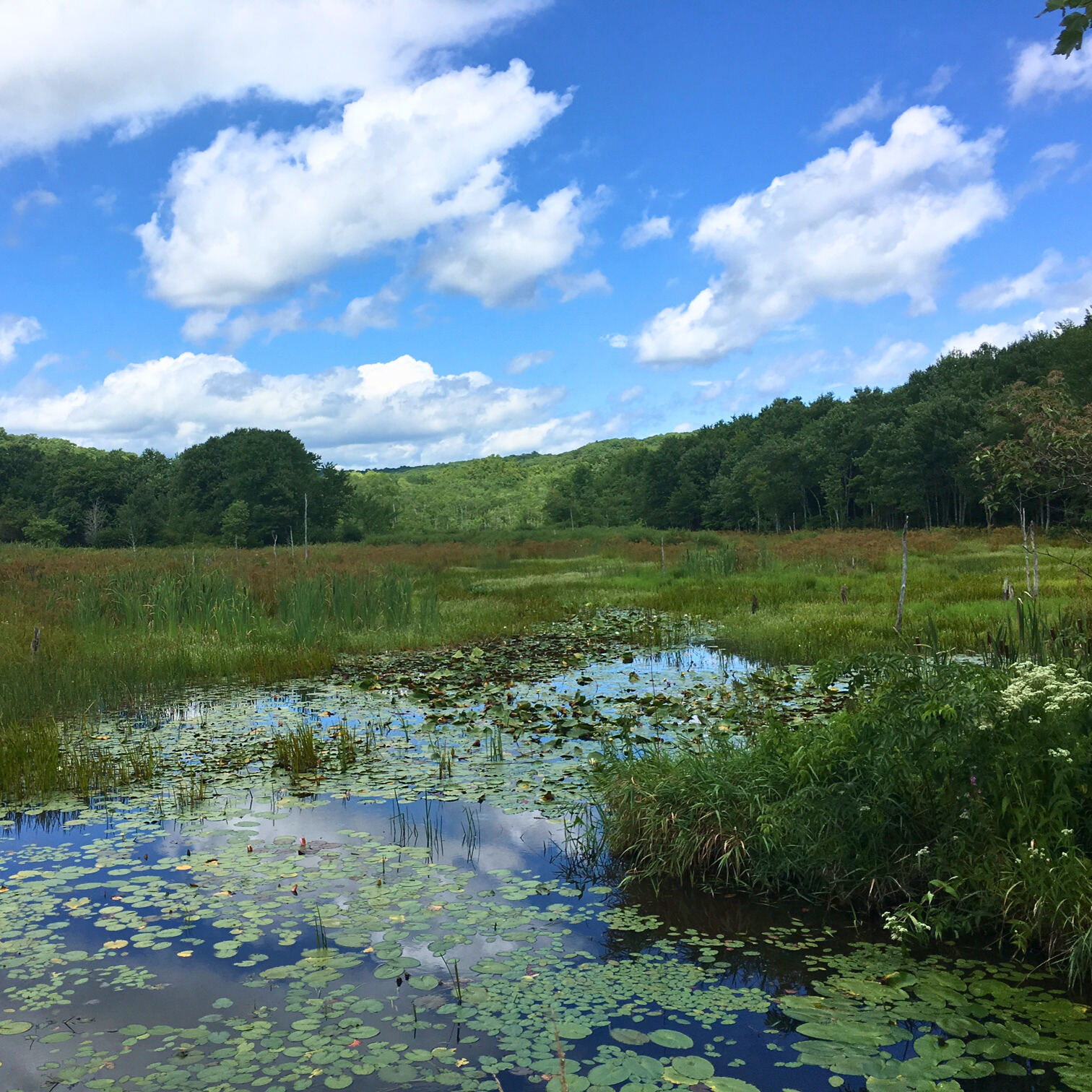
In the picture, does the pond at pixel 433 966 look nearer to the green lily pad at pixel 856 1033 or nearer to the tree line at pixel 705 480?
the green lily pad at pixel 856 1033

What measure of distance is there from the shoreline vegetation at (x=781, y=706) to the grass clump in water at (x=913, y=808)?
0.02 metres

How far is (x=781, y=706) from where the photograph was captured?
930cm

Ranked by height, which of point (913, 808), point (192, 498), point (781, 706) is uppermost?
point (192, 498)

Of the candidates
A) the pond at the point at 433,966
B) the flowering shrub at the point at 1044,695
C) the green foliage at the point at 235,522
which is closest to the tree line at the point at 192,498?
the green foliage at the point at 235,522

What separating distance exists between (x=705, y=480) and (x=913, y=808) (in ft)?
294

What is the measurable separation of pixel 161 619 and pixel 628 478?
92.8 metres

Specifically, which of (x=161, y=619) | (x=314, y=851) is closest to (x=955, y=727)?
(x=314, y=851)

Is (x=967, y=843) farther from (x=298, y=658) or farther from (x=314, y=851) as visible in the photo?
(x=298, y=658)

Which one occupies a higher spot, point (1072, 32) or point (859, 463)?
point (859, 463)

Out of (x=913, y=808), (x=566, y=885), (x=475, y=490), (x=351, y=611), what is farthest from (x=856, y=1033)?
(x=475, y=490)

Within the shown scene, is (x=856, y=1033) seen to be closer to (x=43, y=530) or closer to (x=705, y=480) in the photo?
(x=43, y=530)

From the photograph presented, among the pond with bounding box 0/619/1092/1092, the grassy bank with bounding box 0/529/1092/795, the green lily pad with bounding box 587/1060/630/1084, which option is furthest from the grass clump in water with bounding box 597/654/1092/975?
the grassy bank with bounding box 0/529/1092/795

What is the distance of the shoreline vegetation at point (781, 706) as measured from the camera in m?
4.54

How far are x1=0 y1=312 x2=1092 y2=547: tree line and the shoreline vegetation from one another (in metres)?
26.0
